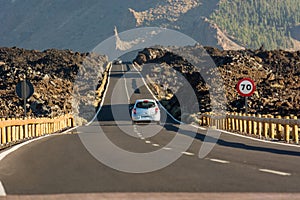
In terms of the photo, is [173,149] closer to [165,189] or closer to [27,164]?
[27,164]

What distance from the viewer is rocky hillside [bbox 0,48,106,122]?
192 ft

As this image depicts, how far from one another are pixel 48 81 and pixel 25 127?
43.6m

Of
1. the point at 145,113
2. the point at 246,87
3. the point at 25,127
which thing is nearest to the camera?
the point at 25,127

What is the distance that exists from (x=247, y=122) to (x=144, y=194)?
22.5m

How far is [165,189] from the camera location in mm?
10703

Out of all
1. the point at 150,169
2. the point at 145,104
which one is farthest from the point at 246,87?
the point at 150,169

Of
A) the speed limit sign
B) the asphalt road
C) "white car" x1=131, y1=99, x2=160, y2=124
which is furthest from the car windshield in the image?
the asphalt road

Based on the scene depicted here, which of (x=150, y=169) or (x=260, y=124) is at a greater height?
(x=260, y=124)

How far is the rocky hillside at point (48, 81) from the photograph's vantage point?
58.6m

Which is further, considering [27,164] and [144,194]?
[27,164]

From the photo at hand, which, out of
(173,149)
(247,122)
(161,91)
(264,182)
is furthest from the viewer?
(161,91)

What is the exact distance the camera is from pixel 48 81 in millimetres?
74750

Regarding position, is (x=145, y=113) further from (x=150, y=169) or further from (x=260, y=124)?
(x=150, y=169)

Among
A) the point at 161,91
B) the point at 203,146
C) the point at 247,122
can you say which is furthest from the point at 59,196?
the point at 161,91
